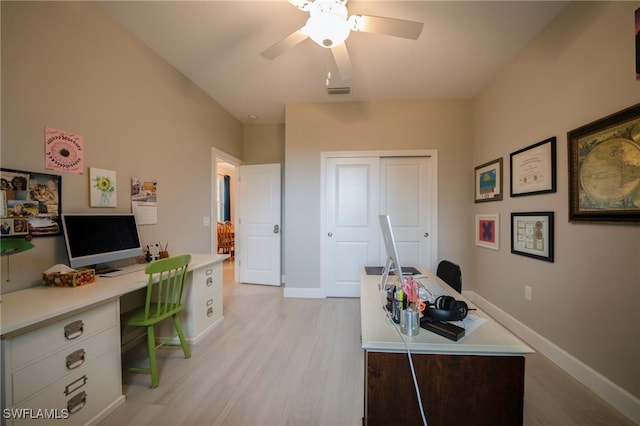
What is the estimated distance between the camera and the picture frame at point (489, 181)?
8.64ft

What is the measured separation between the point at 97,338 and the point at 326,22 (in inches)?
91.4

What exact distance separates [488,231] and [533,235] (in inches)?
27.2

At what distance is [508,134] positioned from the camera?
8.17ft

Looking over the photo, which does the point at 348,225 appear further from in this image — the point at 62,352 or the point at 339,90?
the point at 62,352

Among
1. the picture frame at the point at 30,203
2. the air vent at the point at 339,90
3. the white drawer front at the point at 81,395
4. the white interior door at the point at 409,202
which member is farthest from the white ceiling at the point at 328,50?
the white drawer front at the point at 81,395

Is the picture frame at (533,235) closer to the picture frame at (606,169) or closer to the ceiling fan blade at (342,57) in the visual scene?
the picture frame at (606,169)

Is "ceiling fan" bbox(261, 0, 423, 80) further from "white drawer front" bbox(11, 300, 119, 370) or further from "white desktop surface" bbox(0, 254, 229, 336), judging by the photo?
"white drawer front" bbox(11, 300, 119, 370)

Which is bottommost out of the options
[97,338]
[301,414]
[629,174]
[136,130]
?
[301,414]

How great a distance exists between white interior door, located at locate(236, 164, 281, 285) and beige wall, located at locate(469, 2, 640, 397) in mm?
3020

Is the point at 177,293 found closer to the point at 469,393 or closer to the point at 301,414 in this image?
the point at 301,414

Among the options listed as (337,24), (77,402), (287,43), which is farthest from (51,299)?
(337,24)

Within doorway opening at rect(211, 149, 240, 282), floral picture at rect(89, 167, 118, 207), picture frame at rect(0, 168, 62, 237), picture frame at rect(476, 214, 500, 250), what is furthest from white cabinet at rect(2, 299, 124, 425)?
picture frame at rect(476, 214, 500, 250)

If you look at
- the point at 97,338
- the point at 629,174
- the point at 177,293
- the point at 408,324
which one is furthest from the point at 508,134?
the point at 97,338

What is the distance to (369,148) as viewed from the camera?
331cm
